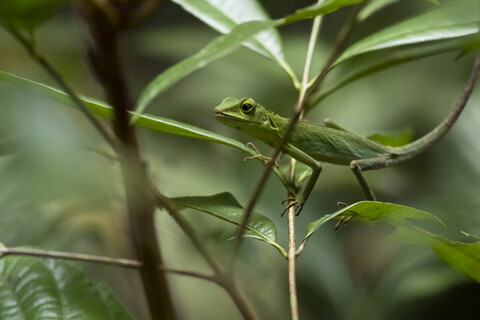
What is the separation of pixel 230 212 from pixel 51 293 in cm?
30

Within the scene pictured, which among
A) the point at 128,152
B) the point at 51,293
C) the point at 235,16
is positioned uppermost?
the point at 235,16

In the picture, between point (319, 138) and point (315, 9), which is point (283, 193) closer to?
point (319, 138)

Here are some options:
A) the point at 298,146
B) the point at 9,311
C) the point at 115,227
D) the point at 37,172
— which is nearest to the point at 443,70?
the point at 298,146

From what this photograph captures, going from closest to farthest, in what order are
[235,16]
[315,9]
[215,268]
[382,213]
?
[215,268]
[315,9]
[382,213]
[235,16]

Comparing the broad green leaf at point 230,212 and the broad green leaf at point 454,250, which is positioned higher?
the broad green leaf at point 230,212

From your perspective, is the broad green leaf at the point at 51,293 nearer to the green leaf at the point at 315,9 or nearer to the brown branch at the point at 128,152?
the brown branch at the point at 128,152

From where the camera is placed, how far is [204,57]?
647 millimetres

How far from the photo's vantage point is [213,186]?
2031mm

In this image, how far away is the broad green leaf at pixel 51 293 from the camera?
85 centimetres

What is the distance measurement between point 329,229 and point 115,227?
0.71m

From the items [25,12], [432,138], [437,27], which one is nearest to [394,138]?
[432,138]

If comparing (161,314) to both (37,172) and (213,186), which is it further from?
(213,186)

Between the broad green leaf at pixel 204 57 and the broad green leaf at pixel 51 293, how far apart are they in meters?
0.37

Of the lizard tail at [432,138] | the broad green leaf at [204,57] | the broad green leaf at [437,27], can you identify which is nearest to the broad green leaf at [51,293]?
→ the broad green leaf at [204,57]
